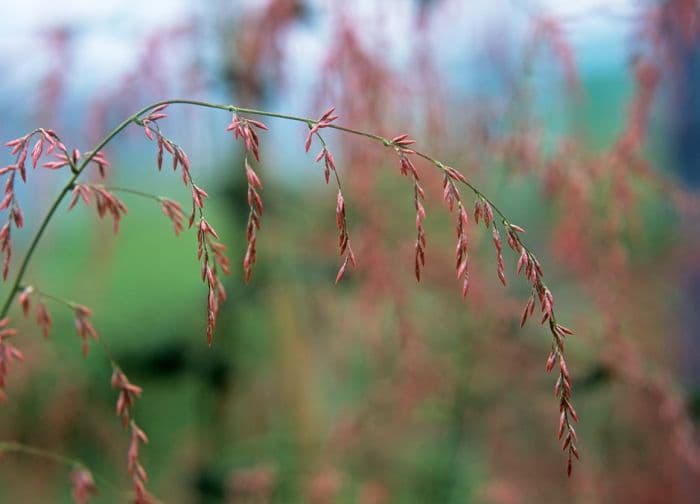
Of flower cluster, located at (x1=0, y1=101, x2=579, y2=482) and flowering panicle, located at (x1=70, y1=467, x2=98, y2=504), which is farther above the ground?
flower cluster, located at (x1=0, y1=101, x2=579, y2=482)

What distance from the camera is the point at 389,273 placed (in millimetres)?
1399

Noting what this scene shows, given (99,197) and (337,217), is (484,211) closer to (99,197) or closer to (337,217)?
(337,217)

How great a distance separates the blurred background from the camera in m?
1.38

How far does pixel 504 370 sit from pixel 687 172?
1022 mm

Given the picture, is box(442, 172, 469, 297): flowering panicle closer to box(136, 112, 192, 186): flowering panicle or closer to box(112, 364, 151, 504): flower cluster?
box(136, 112, 192, 186): flowering panicle

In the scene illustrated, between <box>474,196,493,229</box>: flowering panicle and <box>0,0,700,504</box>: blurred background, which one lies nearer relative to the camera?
<box>474,196,493,229</box>: flowering panicle

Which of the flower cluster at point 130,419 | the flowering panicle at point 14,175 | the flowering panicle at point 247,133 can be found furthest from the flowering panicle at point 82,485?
the flowering panicle at point 247,133

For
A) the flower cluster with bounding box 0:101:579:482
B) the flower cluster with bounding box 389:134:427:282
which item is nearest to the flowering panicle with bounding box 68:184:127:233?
the flower cluster with bounding box 0:101:579:482

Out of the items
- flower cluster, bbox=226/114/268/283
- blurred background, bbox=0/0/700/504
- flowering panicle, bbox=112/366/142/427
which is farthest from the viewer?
blurred background, bbox=0/0/700/504

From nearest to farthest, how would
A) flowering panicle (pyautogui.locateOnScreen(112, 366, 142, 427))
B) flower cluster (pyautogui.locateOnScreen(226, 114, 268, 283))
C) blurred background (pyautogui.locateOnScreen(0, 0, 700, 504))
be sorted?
1. flower cluster (pyautogui.locateOnScreen(226, 114, 268, 283))
2. flowering panicle (pyautogui.locateOnScreen(112, 366, 142, 427))
3. blurred background (pyautogui.locateOnScreen(0, 0, 700, 504))

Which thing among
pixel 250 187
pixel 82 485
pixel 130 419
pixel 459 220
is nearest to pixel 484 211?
pixel 459 220

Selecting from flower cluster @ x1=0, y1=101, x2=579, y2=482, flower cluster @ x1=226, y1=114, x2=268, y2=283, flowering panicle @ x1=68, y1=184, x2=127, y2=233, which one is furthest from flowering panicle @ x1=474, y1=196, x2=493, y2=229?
flowering panicle @ x1=68, y1=184, x2=127, y2=233

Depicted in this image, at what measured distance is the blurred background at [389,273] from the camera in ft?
4.54

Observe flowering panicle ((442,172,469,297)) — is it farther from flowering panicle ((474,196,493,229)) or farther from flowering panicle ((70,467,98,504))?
flowering panicle ((70,467,98,504))
